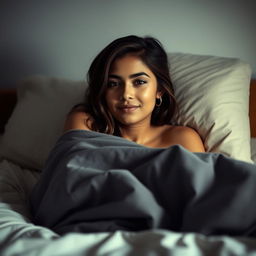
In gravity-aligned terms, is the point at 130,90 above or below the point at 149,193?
above

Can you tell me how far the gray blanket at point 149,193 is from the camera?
0.73 metres

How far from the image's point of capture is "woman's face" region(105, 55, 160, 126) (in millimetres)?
1210

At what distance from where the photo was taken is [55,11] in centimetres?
170

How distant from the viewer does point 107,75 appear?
1.22m

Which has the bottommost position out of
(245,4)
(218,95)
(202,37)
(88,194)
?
(88,194)

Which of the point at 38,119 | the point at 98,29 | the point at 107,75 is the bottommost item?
the point at 38,119

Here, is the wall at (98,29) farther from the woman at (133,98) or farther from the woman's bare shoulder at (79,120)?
the woman's bare shoulder at (79,120)

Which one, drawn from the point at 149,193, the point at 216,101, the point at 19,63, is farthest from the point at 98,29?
the point at 149,193

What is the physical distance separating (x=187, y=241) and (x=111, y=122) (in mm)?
748

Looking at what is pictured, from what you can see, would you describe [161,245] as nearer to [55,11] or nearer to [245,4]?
[245,4]

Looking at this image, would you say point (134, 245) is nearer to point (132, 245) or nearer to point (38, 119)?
point (132, 245)

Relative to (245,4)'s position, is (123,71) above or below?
below

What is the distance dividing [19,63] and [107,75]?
2.48ft

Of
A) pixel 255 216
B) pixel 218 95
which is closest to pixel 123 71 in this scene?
pixel 218 95
